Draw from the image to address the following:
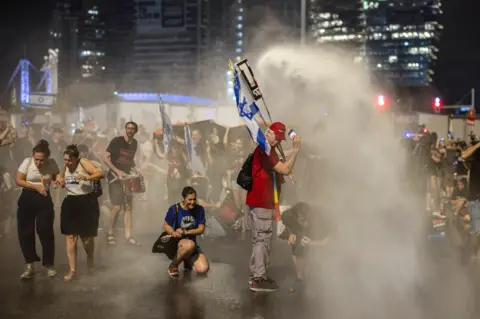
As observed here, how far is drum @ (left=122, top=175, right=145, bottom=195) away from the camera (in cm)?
968

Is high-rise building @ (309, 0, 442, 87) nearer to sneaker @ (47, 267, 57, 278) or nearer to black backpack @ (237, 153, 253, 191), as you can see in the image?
black backpack @ (237, 153, 253, 191)

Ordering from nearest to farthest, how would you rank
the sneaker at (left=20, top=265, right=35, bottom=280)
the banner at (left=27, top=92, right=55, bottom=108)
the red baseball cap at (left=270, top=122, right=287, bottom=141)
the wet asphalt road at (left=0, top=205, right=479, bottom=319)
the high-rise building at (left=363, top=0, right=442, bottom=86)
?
the wet asphalt road at (left=0, top=205, right=479, bottom=319), the red baseball cap at (left=270, top=122, right=287, bottom=141), the sneaker at (left=20, top=265, right=35, bottom=280), the banner at (left=27, top=92, right=55, bottom=108), the high-rise building at (left=363, top=0, right=442, bottom=86)

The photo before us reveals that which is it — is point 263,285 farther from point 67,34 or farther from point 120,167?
point 67,34

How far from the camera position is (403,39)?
18450 cm

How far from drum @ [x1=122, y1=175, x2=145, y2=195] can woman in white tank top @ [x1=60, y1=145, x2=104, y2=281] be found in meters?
2.12

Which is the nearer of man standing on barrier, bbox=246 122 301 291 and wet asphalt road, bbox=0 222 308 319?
wet asphalt road, bbox=0 222 308 319

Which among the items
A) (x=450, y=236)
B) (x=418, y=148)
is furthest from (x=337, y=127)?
(x=450, y=236)

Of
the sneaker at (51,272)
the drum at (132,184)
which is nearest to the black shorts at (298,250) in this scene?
the sneaker at (51,272)

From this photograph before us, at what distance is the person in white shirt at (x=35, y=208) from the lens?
24.3ft

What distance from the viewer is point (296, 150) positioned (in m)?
6.82

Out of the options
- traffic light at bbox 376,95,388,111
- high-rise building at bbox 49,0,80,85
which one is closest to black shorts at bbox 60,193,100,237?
traffic light at bbox 376,95,388,111

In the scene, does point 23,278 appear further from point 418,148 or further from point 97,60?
point 97,60

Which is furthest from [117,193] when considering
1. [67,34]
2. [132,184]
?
[67,34]

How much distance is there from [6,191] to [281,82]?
9162mm
